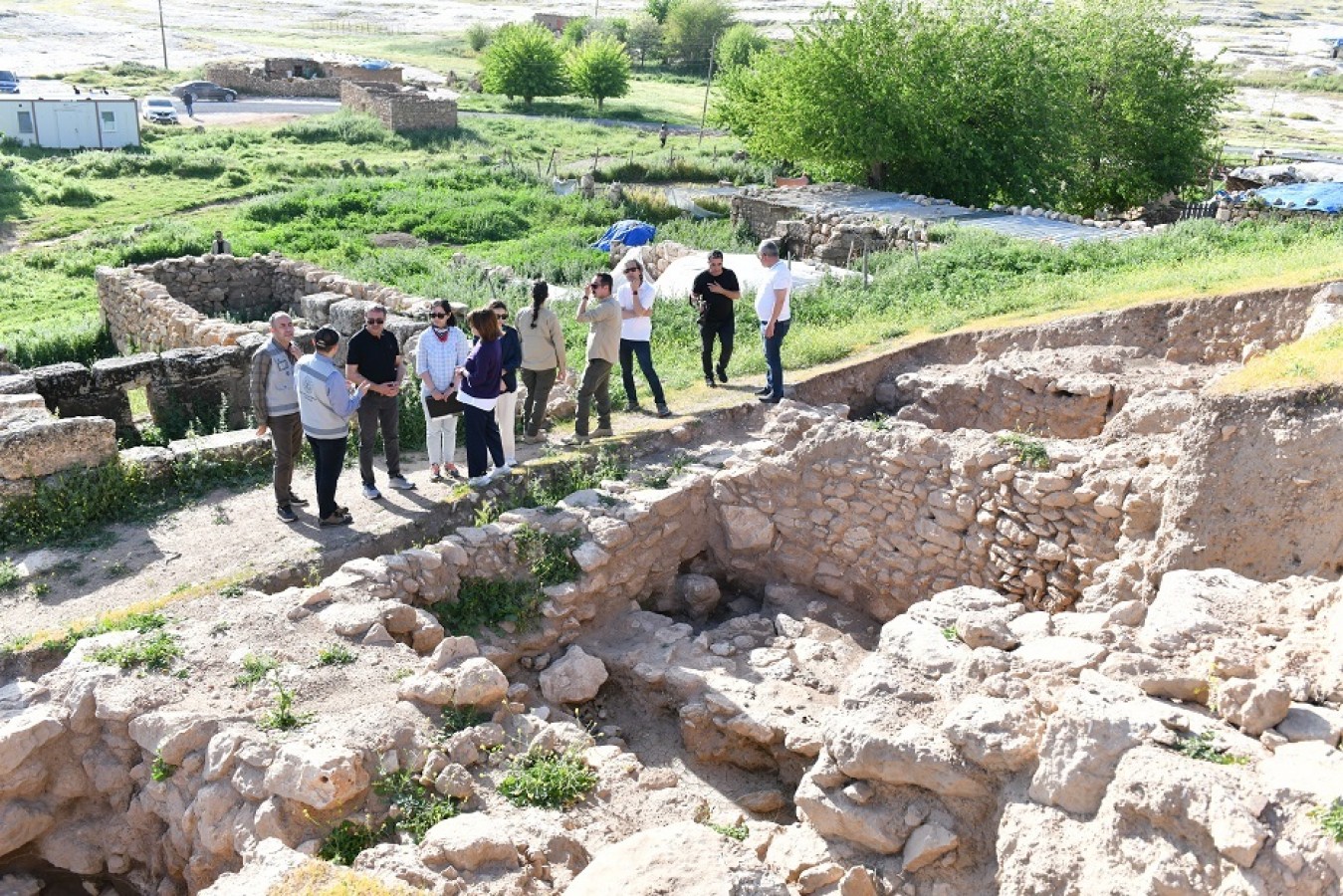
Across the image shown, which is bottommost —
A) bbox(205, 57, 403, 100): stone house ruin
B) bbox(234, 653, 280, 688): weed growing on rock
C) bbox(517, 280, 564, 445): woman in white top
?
bbox(234, 653, 280, 688): weed growing on rock

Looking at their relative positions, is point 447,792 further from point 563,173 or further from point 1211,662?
point 563,173

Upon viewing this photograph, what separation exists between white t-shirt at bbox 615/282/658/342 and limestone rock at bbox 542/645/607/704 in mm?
3843

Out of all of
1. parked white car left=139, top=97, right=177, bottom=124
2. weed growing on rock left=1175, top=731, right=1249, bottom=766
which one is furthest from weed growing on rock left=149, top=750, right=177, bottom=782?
parked white car left=139, top=97, right=177, bottom=124

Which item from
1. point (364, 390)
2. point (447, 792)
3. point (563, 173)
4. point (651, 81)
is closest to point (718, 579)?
point (364, 390)

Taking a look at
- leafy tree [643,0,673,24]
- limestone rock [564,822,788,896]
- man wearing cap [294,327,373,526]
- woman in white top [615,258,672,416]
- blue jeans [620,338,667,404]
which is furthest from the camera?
leafy tree [643,0,673,24]

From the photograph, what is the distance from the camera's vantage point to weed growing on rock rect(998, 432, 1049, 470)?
373 inches

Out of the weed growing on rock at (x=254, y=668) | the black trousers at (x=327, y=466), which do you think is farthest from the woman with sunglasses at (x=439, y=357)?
the weed growing on rock at (x=254, y=668)

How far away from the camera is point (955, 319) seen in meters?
13.6

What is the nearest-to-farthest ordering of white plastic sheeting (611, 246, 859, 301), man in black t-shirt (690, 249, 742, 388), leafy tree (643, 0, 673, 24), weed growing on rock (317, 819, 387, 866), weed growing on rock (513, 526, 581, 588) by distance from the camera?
weed growing on rock (317, 819, 387, 866)
weed growing on rock (513, 526, 581, 588)
man in black t-shirt (690, 249, 742, 388)
white plastic sheeting (611, 246, 859, 301)
leafy tree (643, 0, 673, 24)

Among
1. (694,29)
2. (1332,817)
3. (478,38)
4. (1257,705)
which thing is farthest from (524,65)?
(1332,817)

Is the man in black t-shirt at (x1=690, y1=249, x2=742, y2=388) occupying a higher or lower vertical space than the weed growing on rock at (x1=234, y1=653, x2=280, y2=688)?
higher

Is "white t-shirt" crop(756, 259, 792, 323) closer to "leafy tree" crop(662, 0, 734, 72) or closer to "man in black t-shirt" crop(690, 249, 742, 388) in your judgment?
"man in black t-shirt" crop(690, 249, 742, 388)

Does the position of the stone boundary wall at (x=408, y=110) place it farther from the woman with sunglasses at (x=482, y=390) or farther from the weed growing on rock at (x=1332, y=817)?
the weed growing on rock at (x=1332, y=817)

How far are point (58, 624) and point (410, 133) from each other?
35778 mm
